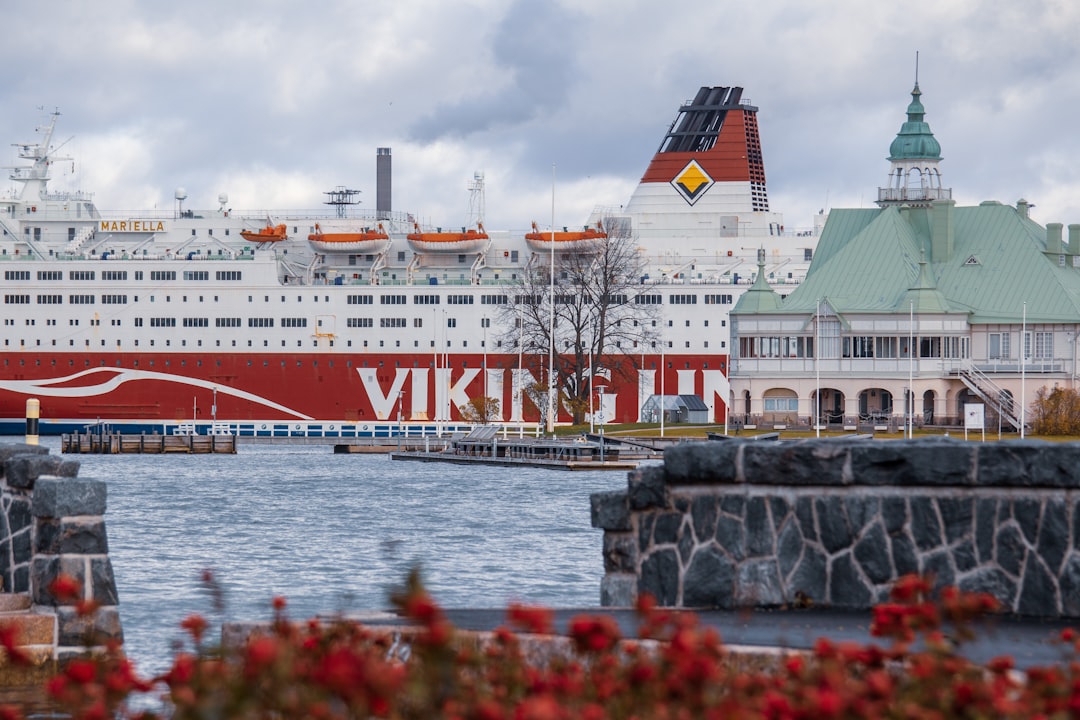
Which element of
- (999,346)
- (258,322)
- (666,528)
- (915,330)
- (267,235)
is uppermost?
(267,235)

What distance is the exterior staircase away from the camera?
5381 cm

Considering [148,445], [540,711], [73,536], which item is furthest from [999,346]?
[540,711]

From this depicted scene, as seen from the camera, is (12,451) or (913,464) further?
(12,451)

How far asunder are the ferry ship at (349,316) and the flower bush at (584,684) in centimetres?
6612

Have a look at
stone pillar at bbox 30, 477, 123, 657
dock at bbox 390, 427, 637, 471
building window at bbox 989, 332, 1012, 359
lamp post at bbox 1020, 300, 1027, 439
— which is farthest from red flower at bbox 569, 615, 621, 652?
building window at bbox 989, 332, 1012, 359

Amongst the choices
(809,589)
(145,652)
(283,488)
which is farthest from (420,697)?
(283,488)

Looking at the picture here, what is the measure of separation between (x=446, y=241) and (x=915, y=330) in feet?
94.6

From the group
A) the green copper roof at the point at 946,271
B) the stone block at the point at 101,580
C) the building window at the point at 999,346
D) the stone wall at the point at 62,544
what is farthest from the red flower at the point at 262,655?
the building window at the point at 999,346

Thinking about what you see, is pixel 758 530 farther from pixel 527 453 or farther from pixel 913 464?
pixel 527 453

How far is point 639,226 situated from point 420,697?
76.6 m

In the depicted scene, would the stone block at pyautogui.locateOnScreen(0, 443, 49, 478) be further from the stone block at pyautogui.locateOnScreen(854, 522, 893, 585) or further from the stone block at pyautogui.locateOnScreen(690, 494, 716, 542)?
the stone block at pyautogui.locateOnScreen(854, 522, 893, 585)

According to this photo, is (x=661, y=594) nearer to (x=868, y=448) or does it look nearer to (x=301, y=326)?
(x=868, y=448)

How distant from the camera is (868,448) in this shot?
9.82m

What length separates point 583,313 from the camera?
255 ft
